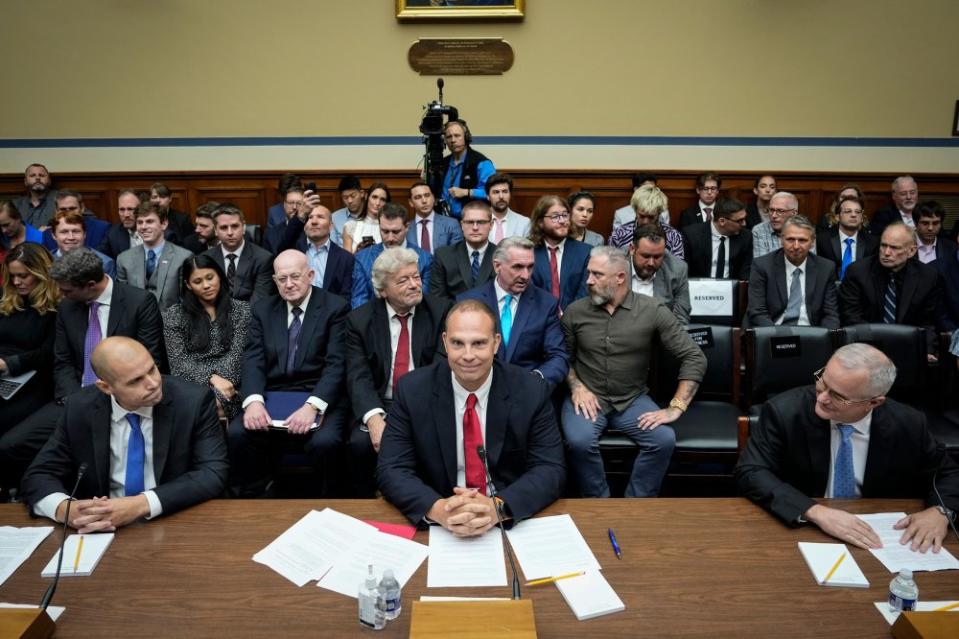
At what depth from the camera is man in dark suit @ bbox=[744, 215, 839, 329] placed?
4.13 metres

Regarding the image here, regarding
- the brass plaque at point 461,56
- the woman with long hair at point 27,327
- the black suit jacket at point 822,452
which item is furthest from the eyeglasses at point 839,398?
the brass plaque at point 461,56

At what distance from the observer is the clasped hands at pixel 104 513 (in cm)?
188

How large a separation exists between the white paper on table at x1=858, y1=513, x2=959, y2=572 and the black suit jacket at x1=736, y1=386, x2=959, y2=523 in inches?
10.5

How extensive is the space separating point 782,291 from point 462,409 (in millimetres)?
2837

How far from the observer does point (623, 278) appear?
328 centimetres

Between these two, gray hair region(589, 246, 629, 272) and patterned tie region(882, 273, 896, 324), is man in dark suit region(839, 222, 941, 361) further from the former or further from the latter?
gray hair region(589, 246, 629, 272)

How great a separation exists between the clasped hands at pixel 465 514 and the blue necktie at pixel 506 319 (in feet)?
5.15

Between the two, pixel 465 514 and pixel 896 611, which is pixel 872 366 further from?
pixel 465 514

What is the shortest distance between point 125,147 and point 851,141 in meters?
7.84

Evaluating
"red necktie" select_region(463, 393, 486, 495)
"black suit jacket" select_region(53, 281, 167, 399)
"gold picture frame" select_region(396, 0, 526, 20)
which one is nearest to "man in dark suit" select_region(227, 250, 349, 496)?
"black suit jacket" select_region(53, 281, 167, 399)

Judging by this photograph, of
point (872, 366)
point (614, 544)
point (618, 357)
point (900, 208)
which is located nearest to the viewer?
point (614, 544)

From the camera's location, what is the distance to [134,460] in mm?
2232

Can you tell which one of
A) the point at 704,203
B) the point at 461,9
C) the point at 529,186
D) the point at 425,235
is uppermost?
the point at 461,9

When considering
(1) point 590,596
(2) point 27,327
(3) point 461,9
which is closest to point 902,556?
(1) point 590,596
